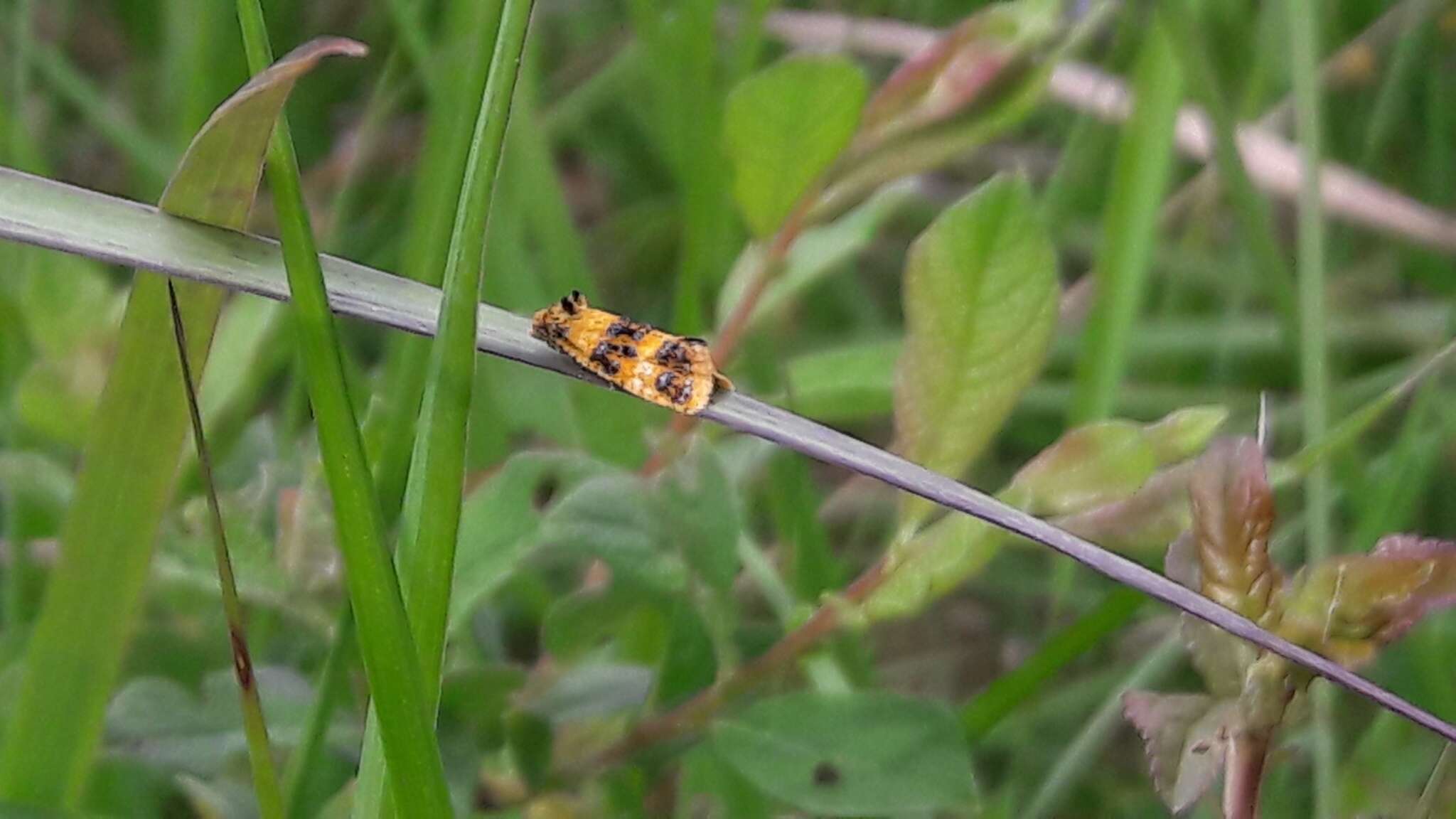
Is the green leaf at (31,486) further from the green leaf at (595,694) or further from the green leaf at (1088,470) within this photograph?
the green leaf at (1088,470)

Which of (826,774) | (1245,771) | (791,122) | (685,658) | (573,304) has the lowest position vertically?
(1245,771)

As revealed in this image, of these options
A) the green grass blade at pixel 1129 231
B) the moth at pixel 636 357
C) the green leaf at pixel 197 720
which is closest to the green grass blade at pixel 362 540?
A: the moth at pixel 636 357

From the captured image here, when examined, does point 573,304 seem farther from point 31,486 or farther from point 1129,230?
point 1129,230

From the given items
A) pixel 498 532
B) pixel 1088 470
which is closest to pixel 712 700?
pixel 498 532

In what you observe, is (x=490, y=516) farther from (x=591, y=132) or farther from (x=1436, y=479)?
(x=591, y=132)

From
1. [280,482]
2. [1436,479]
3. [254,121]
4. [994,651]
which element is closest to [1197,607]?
[254,121]

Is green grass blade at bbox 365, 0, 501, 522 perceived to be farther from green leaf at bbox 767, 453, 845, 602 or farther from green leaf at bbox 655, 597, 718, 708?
green leaf at bbox 767, 453, 845, 602
